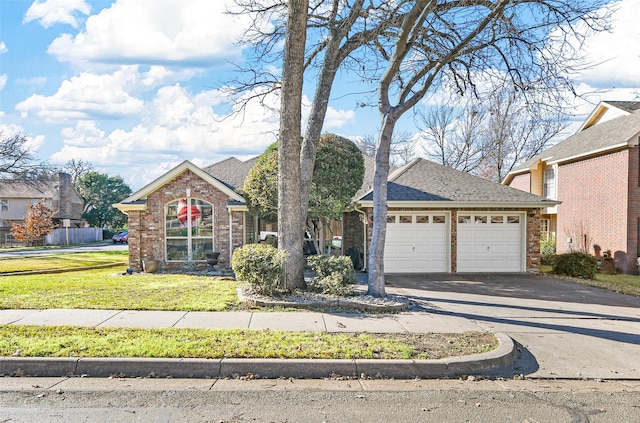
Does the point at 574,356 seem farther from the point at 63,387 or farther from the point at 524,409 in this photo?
the point at 63,387

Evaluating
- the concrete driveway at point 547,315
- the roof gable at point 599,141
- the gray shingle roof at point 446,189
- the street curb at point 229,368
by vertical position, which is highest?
the roof gable at point 599,141

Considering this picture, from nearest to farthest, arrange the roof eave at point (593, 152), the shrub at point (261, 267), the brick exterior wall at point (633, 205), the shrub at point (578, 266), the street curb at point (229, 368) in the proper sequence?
the street curb at point (229, 368) < the shrub at point (261, 267) < the shrub at point (578, 266) < the roof eave at point (593, 152) < the brick exterior wall at point (633, 205)

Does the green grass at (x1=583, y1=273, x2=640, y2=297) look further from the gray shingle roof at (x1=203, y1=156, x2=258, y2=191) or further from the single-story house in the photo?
the gray shingle roof at (x1=203, y1=156, x2=258, y2=191)

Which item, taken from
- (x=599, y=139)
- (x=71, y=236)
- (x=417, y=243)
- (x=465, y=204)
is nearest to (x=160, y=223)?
(x=417, y=243)

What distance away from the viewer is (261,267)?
397 inches

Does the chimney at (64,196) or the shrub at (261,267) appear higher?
the chimney at (64,196)

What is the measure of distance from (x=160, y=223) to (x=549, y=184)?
19.8 metres

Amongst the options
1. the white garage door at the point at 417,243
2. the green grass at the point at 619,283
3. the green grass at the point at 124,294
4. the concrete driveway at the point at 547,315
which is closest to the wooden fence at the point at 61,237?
the green grass at the point at 124,294

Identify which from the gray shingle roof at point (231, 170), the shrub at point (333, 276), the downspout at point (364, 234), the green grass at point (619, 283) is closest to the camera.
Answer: the shrub at point (333, 276)

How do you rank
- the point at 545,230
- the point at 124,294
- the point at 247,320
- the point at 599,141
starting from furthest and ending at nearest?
the point at 545,230
the point at 599,141
the point at 124,294
the point at 247,320

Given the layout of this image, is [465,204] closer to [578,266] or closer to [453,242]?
[453,242]

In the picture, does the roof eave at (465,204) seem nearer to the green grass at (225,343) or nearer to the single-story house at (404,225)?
the single-story house at (404,225)

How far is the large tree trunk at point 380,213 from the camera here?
10.8m

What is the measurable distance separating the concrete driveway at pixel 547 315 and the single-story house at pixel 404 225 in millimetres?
850
